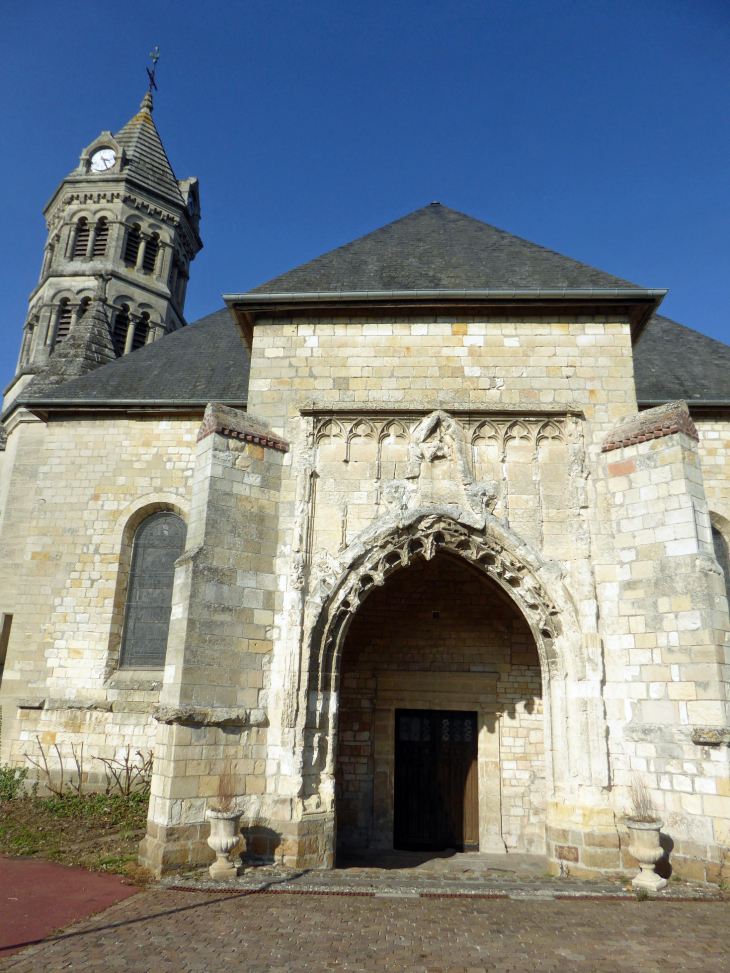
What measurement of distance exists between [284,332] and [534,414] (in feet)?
11.0

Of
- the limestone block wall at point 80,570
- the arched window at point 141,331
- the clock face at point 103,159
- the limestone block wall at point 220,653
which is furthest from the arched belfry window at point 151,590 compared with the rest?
the clock face at point 103,159

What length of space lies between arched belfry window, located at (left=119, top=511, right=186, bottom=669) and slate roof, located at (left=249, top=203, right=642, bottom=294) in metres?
4.39

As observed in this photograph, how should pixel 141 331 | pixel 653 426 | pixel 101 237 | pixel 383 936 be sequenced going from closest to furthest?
pixel 383 936, pixel 653 426, pixel 141 331, pixel 101 237

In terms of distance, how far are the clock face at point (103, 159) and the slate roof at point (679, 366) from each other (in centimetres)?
1685

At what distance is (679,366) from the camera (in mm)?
11500

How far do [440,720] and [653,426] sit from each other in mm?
5143

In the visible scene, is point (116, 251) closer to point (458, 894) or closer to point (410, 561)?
point (410, 561)

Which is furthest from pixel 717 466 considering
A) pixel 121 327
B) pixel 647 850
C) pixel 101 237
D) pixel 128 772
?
pixel 101 237

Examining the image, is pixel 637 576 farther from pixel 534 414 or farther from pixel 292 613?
pixel 292 613

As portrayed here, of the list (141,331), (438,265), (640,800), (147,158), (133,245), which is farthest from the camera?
(147,158)

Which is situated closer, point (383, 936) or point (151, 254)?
point (383, 936)

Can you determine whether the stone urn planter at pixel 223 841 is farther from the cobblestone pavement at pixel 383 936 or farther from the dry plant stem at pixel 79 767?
the dry plant stem at pixel 79 767

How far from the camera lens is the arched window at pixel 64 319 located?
18.0 meters

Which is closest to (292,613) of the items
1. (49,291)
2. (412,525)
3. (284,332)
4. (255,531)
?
(255,531)
